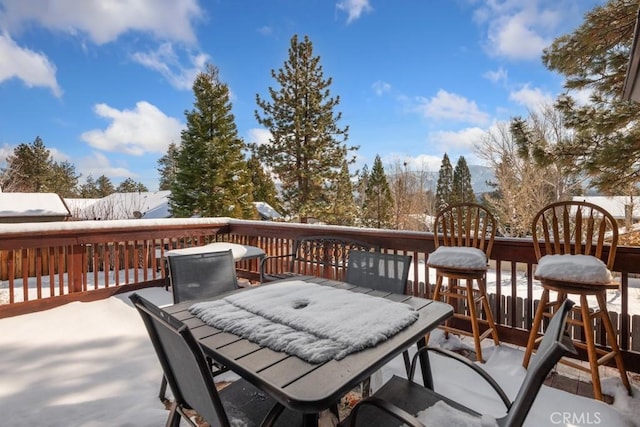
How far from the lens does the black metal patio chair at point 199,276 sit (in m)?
2.19

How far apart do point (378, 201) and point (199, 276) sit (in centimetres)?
1648

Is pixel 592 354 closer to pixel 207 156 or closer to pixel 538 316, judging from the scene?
pixel 538 316

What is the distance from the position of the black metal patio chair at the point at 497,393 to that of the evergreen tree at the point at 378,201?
A: 49.7ft

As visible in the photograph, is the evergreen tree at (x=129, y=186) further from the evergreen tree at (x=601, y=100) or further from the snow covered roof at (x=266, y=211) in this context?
the evergreen tree at (x=601, y=100)

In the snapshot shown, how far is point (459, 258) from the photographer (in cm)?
252

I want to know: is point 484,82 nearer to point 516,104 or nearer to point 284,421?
point 516,104

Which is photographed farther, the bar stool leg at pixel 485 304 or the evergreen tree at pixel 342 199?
the evergreen tree at pixel 342 199

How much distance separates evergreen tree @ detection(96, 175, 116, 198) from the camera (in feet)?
94.6

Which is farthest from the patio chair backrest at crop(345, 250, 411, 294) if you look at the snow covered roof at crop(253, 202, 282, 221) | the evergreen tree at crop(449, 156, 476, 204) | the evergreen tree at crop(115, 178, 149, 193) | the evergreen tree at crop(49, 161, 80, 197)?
the evergreen tree at crop(115, 178, 149, 193)

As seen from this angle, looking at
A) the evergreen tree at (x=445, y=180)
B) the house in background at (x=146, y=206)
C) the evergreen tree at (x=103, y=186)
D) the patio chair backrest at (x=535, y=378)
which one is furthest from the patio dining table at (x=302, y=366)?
the evergreen tree at (x=103, y=186)

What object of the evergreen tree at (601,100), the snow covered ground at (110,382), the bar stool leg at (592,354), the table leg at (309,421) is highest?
the evergreen tree at (601,100)

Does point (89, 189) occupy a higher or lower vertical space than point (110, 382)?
higher

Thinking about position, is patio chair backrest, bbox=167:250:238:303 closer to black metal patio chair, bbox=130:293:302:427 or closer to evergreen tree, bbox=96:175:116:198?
black metal patio chair, bbox=130:293:302:427

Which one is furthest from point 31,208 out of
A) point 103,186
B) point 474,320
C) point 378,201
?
point 103,186
